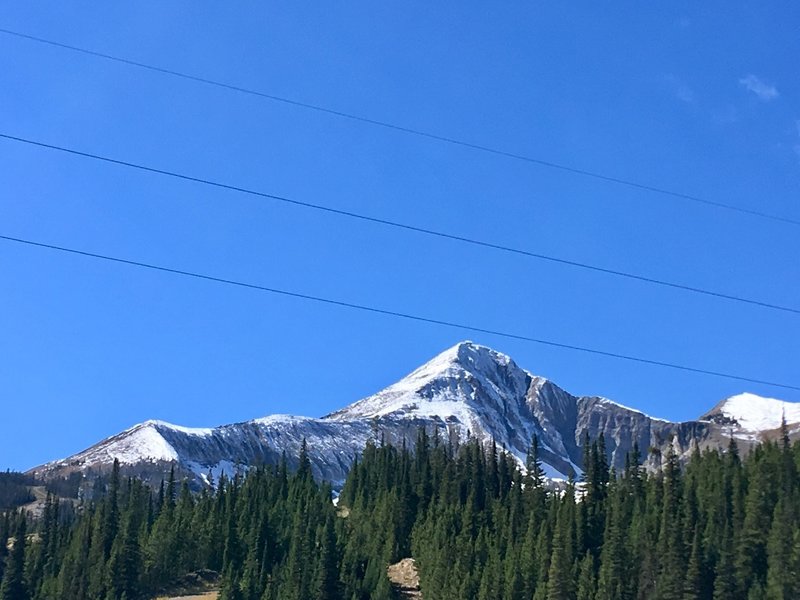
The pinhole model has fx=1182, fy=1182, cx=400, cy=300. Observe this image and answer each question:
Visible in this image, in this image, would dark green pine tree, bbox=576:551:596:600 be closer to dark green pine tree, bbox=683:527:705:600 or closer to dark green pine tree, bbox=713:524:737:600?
dark green pine tree, bbox=683:527:705:600

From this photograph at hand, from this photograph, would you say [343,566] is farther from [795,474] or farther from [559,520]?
[795,474]

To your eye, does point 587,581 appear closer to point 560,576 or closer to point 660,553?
point 560,576

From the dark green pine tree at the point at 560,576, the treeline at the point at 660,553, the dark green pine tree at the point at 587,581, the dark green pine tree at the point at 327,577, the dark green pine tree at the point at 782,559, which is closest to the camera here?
the dark green pine tree at the point at 782,559

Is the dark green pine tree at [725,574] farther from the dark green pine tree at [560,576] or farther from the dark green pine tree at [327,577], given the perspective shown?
the dark green pine tree at [327,577]

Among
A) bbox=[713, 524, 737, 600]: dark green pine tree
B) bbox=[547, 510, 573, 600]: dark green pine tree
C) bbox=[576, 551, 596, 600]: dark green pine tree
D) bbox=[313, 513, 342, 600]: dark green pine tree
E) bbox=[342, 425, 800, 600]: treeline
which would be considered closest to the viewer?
bbox=[713, 524, 737, 600]: dark green pine tree

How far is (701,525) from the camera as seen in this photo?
184 metres

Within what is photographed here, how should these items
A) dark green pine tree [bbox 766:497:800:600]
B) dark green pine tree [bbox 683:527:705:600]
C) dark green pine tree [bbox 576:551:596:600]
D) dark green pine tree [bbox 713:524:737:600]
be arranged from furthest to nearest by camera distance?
dark green pine tree [bbox 576:551:596:600]
dark green pine tree [bbox 683:527:705:600]
dark green pine tree [bbox 713:524:737:600]
dark green pine tree [bbox 766:497:800:600]

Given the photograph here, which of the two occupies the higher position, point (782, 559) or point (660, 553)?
point (660, 553)

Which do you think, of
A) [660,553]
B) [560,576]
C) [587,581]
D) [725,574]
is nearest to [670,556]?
[660,553]

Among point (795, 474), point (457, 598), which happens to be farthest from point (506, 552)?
point (795, 474)

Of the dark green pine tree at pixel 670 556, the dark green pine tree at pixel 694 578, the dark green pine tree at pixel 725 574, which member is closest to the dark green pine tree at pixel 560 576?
the dark green pine tree at pixel 670 556

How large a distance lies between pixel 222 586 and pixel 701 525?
7771cm

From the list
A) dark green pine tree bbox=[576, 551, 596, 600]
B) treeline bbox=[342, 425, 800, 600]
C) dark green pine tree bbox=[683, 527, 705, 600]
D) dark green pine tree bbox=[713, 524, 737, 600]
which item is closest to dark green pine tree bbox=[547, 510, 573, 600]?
treeline bbox=[342, 425, 800, 600]

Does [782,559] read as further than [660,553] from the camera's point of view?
No
